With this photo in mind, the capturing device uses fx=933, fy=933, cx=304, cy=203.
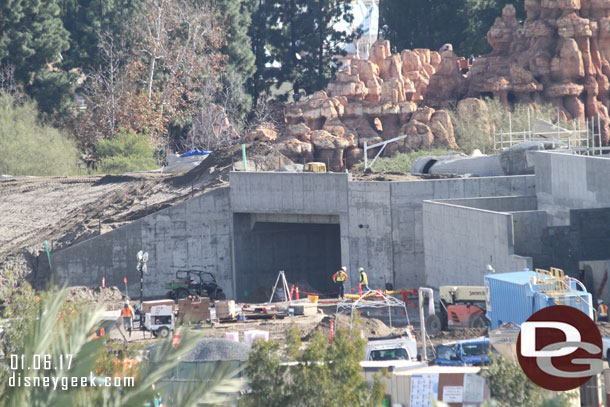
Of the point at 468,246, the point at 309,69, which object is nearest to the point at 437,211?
the point at 468,246

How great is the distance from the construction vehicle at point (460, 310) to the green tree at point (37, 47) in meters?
45.9

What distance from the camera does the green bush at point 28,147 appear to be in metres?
61.8

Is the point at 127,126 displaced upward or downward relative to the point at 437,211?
upward

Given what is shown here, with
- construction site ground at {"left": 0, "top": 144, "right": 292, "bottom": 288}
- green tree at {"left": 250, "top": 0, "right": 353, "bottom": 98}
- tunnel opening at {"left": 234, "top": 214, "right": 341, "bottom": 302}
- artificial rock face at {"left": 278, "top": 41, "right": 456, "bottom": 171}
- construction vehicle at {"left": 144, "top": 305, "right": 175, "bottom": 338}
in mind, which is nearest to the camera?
construction vehicle at {"left": 144, "top": 305, "right": 175, "bottom": 338}

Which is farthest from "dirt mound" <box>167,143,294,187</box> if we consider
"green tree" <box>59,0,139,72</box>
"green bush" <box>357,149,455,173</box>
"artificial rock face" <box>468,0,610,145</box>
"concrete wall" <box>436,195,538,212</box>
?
"green tree" <box>59,0,139,72</box>

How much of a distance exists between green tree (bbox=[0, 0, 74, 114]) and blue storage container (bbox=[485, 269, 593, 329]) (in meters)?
48.2

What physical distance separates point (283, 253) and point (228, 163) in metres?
7.28

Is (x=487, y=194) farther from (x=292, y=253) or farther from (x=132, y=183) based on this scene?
(x=132, y=183)

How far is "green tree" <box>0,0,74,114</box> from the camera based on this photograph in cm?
6694

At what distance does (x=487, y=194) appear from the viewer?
41.0 m

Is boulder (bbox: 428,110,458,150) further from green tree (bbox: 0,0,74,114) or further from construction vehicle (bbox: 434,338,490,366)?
construction vehicle (bbox: 434,338,490,366)

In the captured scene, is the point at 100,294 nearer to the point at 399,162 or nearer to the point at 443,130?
the point at 399,162

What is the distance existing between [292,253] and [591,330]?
91.2ft

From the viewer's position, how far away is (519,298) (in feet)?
88.5
